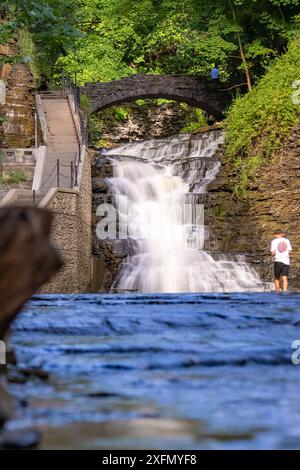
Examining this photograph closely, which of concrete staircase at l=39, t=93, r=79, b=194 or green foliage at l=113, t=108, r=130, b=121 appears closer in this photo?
concrete staircase at l=39, t=93, r=79, b=194

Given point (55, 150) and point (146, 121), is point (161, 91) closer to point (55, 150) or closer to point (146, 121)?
point (146, 121)

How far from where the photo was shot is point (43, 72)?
43.3 meters

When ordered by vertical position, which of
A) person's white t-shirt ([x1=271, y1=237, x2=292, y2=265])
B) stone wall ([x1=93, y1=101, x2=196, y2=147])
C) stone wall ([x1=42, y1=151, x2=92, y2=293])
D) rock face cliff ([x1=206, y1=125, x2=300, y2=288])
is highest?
stone wall ([x1=93, y1=101, x2=196, y2=147])

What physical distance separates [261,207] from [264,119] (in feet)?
12.0

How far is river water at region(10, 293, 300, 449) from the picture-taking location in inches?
189

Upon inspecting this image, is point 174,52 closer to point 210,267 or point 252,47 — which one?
point 252,47

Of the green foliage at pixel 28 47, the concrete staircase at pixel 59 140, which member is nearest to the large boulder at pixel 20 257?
the concrete staircase at pixel 59 140

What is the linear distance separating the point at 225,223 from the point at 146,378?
24930 mm

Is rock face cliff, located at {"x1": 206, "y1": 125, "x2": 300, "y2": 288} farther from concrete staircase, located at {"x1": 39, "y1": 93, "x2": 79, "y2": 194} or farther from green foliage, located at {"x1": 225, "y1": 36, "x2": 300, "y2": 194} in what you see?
concrete staircase, located at {"x1": 39, "y1": 93, "x2": 79, "y2": 194}

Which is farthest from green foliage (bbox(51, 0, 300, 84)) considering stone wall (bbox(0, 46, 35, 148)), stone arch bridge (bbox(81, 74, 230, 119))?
stone wall (bbox(0, 46, 35, 148))

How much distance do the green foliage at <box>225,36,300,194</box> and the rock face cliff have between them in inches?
15.2

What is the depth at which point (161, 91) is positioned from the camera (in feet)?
148

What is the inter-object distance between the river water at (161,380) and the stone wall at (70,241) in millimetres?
12114

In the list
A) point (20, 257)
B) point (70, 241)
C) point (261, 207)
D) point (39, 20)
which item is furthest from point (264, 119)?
point (20, 257)
